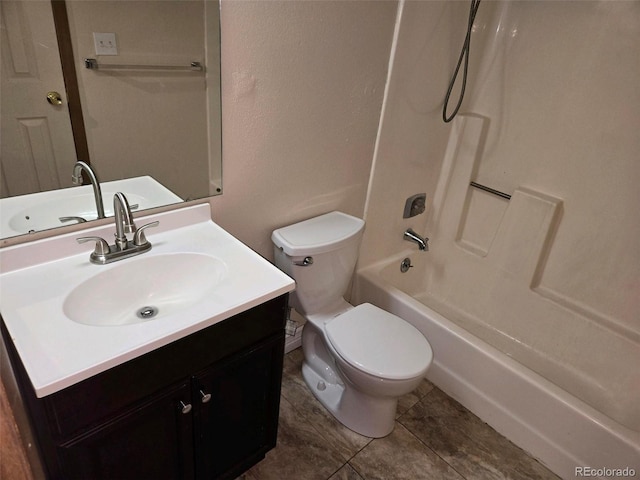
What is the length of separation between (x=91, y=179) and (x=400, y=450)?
144cm

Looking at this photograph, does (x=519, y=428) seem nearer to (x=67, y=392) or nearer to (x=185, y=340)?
(x=185, y=340)

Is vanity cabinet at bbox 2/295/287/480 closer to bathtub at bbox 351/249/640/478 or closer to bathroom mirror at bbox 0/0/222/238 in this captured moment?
bathroom mirror at bbox 0/0/222/238

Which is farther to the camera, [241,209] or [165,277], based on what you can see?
[241,209]

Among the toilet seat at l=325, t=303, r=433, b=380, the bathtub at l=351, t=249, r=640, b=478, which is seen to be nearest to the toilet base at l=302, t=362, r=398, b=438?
the toilet seat at l=325, t=303, r=433, b=380

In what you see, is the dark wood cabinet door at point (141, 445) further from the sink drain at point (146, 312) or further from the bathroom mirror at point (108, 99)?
the bathroom mirror at point (108, 99)

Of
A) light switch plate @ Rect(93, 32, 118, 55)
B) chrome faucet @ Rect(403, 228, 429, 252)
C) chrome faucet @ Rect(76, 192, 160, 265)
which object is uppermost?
light switch plate @ Rect(93, 32, 118, 55)

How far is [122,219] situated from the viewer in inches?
46.6

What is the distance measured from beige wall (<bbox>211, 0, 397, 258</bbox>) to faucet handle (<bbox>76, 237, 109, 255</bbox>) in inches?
15.1

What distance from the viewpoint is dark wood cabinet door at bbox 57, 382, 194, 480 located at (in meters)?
0.95

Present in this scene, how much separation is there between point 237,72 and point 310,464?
138 cm

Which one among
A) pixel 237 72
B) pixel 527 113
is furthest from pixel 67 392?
pixel 527 113

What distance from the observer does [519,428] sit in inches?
66.2

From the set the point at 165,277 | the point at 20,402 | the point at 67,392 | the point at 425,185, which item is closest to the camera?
the point at 67,392

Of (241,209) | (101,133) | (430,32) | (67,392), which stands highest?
(430,32)
